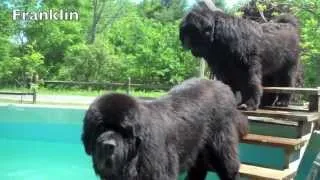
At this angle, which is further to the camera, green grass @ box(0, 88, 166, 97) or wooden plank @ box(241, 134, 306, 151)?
green grass @ box(0, 88, 166, 97)

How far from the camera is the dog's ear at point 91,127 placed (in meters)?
2.79

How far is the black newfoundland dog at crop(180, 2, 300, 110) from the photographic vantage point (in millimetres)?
4465

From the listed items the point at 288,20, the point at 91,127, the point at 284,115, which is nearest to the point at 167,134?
the point at 91,127

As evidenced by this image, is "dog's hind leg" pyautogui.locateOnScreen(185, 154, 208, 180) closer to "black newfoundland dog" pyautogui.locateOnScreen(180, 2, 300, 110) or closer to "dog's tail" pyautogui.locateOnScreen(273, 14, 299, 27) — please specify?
"black newfoundland dog" pyautogui.locateOnScreen(180, 2, 300, 110)

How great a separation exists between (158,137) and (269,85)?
2967 millimetres

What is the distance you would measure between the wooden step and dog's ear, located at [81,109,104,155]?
171 centimetres

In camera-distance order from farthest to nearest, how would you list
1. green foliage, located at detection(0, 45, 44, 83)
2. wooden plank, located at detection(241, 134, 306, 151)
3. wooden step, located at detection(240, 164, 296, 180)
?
green foliage, located at detection(0, 45, 44, 83) < wooden plank, located at detection(241, 134, 306, 151) < wooden step, located at detection(240, 164, 296, 180)

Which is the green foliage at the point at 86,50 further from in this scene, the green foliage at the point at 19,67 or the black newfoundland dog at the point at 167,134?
the black newfoundland dog at the point at 167,134

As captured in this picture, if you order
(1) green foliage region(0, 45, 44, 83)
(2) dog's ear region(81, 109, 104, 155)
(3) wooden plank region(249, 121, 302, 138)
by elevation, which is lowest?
(1) green foliage region(0, 45, 44, 83)

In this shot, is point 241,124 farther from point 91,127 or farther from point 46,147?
point 46,147

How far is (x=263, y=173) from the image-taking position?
13.5 ft

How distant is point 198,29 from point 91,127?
1916mm

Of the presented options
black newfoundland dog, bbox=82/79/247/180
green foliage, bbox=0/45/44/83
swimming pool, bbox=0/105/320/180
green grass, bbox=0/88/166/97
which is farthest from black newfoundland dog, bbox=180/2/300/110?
green foliage, bbox=0/45/44/83

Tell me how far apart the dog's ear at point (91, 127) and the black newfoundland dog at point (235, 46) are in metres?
1.87
